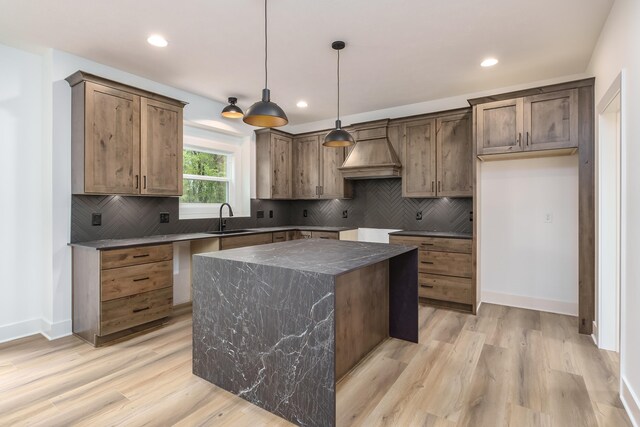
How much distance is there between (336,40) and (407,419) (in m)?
2.98

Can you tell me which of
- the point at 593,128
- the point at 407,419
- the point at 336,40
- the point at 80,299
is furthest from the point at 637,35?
the point at 80,299

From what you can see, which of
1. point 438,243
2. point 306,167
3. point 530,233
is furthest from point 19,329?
point 530,233

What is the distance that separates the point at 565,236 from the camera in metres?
3.79

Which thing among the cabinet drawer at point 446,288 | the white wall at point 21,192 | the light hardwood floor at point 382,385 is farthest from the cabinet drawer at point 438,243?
the white wall at point 21,192

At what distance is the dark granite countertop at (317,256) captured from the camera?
199 centimetres

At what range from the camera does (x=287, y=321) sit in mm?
1965

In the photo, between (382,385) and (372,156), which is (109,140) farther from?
(382,385)

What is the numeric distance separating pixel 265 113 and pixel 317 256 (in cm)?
108

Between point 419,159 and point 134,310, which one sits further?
point 419,159

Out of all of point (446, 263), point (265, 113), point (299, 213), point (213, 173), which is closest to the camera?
point (265, 113)

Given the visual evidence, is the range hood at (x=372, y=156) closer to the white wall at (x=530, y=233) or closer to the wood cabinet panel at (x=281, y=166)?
the wood cabinet panel at (x=281, y=166)

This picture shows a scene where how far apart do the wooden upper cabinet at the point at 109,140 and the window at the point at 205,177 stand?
1032 millimetres

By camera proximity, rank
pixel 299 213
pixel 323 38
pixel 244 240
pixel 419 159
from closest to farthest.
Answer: pixel 323 38
pixel 244 240
pixel 419 159
pixel 299 213

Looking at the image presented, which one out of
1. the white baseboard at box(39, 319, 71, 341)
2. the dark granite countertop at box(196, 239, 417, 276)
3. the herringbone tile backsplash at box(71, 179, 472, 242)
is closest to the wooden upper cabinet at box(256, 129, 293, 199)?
the herringbone tile backsplash at box(71, 179, 472, 242)
